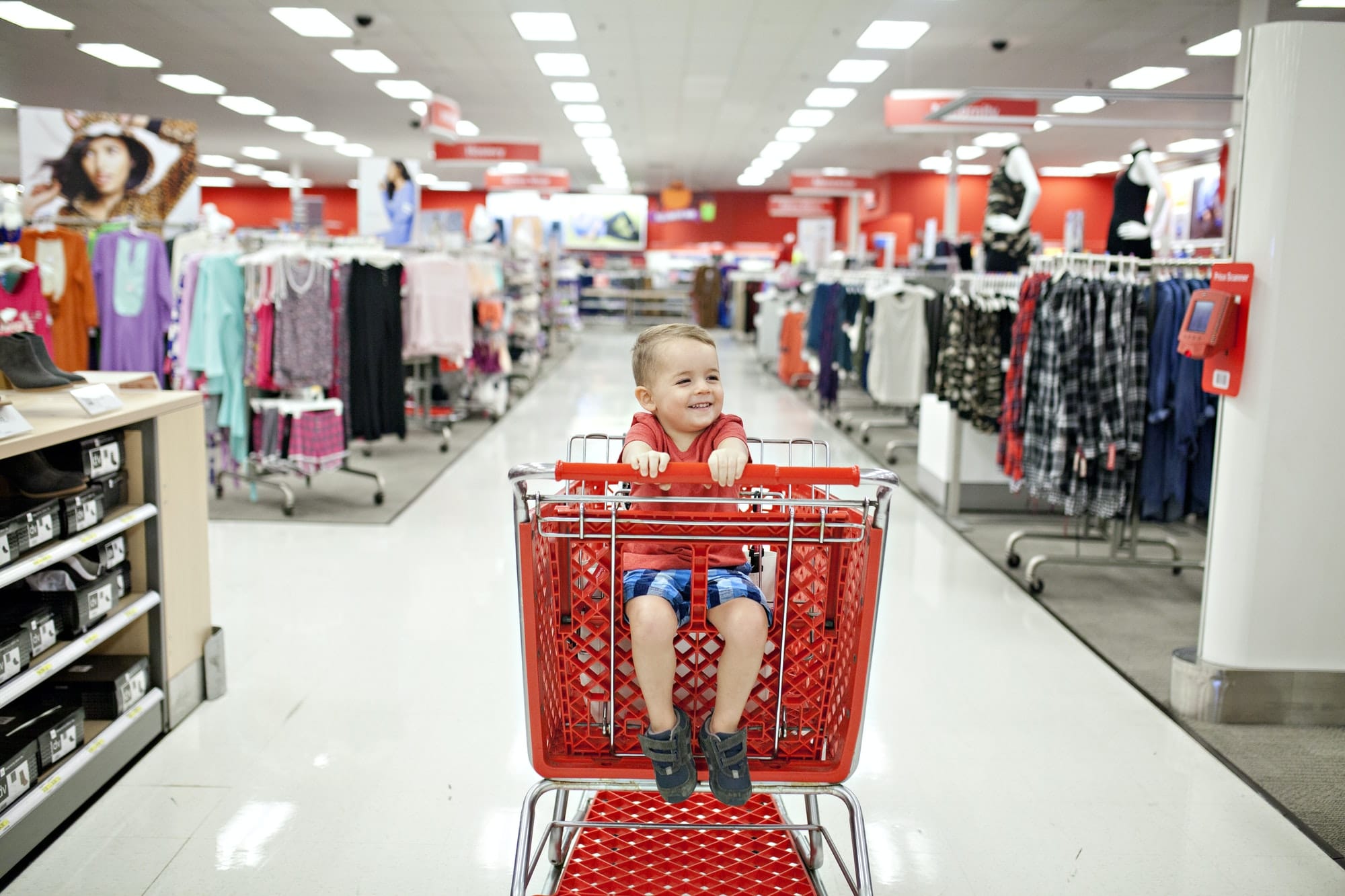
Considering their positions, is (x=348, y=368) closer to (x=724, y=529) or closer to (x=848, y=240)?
(x=724, y=529)

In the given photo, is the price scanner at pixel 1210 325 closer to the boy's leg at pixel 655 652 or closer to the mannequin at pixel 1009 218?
the boy's leg at pixel 655 652

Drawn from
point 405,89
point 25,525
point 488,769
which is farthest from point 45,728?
point 405,89

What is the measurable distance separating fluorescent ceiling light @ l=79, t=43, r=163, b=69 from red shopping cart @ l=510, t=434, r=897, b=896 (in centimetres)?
1180

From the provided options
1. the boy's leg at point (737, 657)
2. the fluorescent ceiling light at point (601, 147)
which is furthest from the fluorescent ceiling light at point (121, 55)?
the boy's leg at point (737, 657)

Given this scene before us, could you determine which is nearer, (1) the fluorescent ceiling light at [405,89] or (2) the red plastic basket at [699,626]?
(2) the red plastic basket at [699,626]

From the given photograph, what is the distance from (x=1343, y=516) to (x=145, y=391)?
3.65 metres

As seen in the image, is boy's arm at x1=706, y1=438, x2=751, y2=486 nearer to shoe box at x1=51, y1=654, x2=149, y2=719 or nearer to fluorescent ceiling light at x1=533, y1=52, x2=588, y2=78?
shoe box at x1=51, y1=654, x2=149, y2=719

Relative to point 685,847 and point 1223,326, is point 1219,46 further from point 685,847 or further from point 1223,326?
point 685,847

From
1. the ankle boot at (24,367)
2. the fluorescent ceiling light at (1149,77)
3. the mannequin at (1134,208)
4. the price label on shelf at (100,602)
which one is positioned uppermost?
the fluorescent ceiling light at (1149,77)

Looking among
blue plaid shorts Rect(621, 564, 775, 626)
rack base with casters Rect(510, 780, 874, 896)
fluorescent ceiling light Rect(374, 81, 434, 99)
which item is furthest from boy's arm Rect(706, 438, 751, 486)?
fluorescent ceiling light Rect(374, 81, 434, 99)

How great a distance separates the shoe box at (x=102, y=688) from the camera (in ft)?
9.11

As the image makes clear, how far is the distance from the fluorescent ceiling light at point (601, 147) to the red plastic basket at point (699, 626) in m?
18.1

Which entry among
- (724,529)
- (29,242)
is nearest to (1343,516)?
(724,529)

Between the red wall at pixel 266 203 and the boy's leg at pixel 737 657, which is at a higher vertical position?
the red wall at pixel 266 203
